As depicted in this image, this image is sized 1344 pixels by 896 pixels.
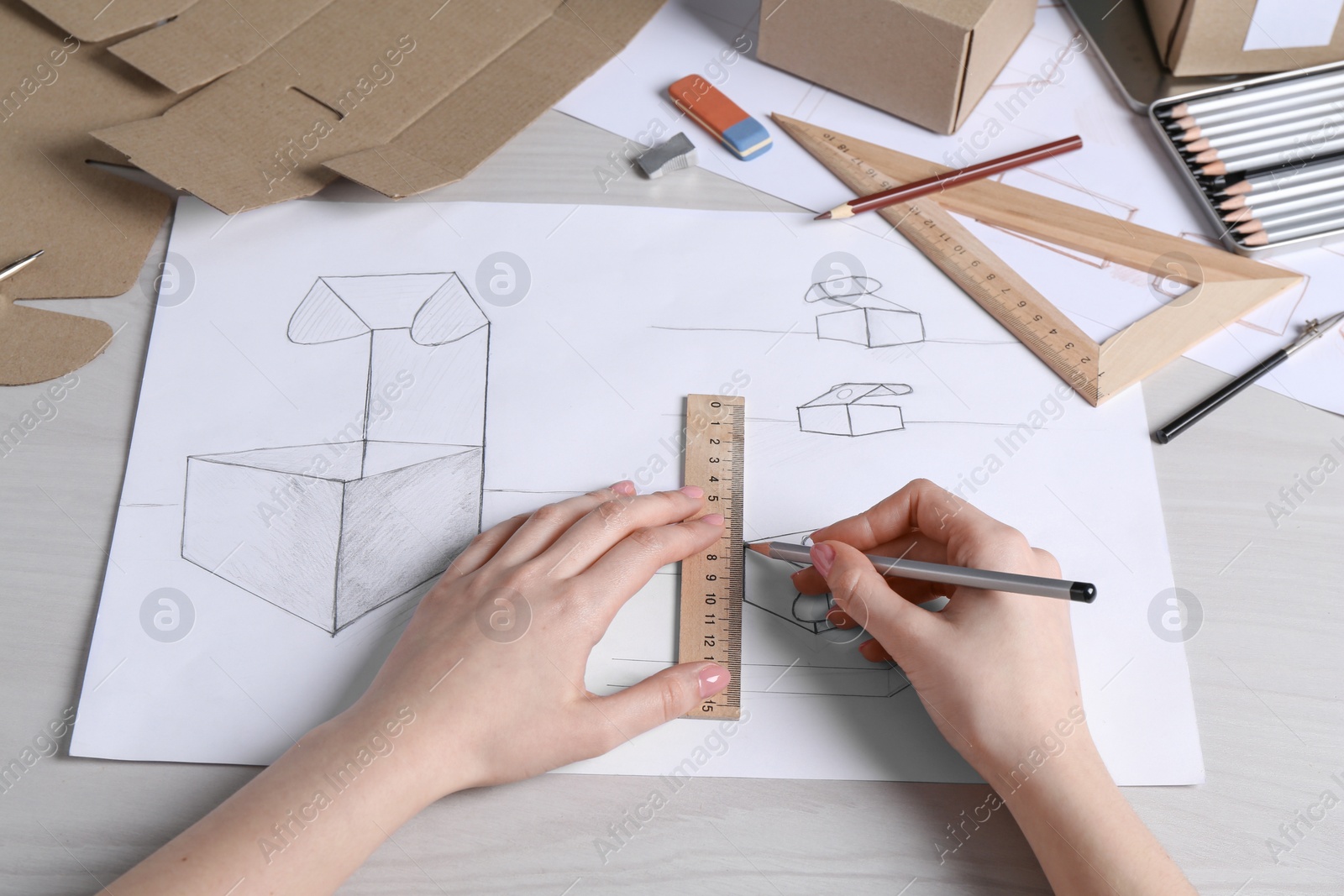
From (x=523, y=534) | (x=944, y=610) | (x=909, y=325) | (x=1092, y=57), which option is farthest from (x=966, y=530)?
(x=1092, y=57)

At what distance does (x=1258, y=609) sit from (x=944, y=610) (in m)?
0.35

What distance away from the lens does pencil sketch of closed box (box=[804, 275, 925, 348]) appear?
3.57 feet

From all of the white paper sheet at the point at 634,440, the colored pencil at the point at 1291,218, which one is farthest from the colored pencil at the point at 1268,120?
the white paper sheet at the point at 634,440

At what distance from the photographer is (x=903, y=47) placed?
1163 millimetres

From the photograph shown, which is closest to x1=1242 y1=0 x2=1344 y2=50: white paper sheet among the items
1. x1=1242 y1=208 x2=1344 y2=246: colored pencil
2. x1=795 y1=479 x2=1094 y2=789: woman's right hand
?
x1=1242 y1=208 x2=1344 y2=246: colored pencil

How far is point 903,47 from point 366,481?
2.76ft

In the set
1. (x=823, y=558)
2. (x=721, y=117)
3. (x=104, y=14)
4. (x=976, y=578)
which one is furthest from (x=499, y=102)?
(x=976, y=578)

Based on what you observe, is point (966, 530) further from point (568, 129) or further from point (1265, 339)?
point (568, 129)

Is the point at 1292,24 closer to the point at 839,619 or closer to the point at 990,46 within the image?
the point at 990,46

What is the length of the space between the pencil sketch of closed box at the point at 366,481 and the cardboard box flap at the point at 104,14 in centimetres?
45

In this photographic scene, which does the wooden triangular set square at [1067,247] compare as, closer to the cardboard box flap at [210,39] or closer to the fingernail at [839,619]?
the fingernail at [839,619]

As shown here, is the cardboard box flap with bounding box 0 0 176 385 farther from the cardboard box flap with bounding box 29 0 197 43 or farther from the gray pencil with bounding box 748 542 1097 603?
the gray pencil with bounding box 748 542 1097 603

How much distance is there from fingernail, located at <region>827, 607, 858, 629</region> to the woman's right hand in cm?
3

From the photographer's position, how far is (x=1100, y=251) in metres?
1.14
